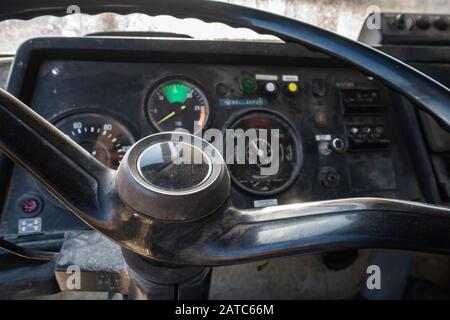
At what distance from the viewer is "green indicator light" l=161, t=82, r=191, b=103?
1.33 m

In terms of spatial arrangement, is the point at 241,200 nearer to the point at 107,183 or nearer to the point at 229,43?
the point at 229,43

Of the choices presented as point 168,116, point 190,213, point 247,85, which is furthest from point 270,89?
point 190,213

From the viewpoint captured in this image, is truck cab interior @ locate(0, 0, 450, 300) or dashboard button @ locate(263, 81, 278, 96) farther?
dashboard button @ locate(263, 81, 278, 96)

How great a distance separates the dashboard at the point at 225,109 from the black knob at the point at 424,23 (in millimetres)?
287

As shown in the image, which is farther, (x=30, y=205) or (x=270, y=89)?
(x=270, y=89)

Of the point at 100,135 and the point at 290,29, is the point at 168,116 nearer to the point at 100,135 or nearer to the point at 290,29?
the point at 100,135

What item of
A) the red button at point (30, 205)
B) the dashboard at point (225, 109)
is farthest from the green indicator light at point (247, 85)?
the red button at point (30, 205)

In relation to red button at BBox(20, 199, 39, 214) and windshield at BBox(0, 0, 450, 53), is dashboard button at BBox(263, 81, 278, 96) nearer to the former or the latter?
windshield at BBox(0, 0, 450, 53)

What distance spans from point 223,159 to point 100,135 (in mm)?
697

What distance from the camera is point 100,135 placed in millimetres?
1259

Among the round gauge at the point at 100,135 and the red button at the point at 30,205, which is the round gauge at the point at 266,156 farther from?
the red button at the point at 30,205

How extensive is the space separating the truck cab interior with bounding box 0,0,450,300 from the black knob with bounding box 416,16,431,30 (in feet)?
0.04

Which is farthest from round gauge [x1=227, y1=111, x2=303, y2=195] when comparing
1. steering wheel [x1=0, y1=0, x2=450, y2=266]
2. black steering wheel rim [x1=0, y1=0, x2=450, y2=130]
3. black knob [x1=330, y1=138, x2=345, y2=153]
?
steering wheel [x1=0, y1=0, x2=450, y2=266]

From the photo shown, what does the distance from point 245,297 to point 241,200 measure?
80 centimetres
